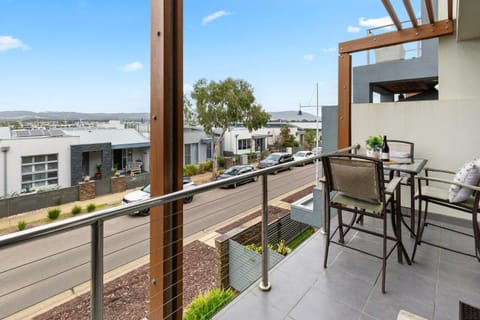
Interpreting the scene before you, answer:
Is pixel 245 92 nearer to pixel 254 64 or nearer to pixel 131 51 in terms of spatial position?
pixel 254 64

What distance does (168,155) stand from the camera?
124 cm

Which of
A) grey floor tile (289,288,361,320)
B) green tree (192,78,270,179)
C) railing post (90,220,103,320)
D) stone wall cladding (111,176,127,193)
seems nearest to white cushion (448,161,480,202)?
grey floor tile (289,288,361,320)

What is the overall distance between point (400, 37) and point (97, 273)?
374cm

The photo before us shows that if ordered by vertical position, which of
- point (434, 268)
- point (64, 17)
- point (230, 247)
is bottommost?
point (230, 247)

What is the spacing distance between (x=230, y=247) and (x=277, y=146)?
9599 millimetres

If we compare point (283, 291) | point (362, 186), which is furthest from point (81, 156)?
point (362, 186)

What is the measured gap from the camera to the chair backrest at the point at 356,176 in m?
1.73

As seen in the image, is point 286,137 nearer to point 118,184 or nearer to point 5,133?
point 118,184

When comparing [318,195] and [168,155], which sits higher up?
[168,155]

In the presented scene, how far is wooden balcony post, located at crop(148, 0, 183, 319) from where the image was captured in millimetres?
1226

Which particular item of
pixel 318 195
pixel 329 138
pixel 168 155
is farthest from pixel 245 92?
pixel 168 155

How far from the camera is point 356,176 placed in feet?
5.93

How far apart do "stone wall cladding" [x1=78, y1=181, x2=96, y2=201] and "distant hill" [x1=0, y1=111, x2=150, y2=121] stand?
479 mm

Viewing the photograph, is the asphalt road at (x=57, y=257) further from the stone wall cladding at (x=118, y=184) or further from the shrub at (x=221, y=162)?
the shrub at (x=221, y=162)
